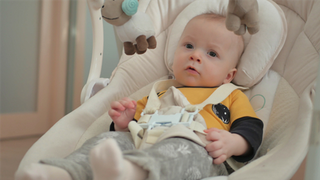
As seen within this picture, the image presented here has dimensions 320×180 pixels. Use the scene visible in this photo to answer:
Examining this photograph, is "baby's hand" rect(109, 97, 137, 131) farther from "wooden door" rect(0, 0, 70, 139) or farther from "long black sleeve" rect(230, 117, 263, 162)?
"wooden door" rect(0, 0, 70, 139)

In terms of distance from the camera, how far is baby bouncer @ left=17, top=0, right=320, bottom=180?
0.78 m

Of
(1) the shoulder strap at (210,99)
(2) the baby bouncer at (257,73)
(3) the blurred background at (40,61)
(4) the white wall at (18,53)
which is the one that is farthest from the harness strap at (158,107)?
(4) the white wall at (18,53)

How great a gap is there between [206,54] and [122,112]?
335mm

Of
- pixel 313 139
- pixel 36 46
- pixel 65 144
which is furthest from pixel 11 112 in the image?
pixel 313 139

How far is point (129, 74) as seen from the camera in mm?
1147

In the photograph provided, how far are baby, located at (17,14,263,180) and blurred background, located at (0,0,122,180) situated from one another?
1.36 meters

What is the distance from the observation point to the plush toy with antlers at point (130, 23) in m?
0.77

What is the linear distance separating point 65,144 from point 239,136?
0.46m

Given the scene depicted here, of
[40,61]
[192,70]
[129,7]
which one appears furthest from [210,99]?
[40,61]

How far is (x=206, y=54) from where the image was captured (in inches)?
38.3

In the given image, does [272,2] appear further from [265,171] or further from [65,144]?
[65,144]

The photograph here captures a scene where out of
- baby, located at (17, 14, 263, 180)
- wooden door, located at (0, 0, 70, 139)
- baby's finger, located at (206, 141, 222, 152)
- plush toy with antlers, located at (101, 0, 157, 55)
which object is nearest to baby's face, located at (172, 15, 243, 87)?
baby, located at (17, 14, 263, 180)

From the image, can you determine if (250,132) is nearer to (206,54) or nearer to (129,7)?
(206,54)

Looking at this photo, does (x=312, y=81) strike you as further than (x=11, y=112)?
No
